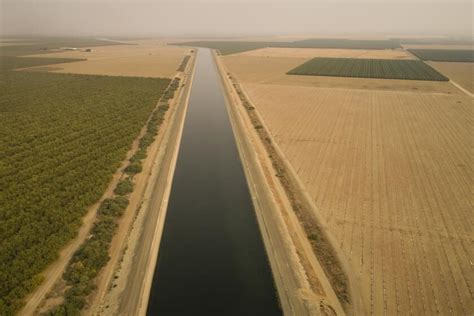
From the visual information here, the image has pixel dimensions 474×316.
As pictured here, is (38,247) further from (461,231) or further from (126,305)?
(461,231)

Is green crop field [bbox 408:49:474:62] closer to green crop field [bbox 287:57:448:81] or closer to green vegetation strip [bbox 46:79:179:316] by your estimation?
green crop field [bbox 287:57:448:81]

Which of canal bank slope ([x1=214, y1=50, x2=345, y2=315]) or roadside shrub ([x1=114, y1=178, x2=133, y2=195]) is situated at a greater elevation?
roadside shrub ([x1=114, y1=178, x2=133, y2=195])

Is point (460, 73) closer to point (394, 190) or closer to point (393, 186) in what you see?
point (393, 186)

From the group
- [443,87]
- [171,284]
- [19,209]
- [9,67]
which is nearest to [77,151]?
[19,209]

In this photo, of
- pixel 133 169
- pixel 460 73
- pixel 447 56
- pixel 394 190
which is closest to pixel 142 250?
pixel 133 169

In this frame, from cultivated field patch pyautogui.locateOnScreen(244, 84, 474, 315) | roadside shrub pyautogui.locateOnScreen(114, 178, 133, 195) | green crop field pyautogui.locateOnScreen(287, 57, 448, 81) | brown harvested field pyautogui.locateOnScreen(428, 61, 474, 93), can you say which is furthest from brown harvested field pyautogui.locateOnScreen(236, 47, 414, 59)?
roadside shrub pyautogui.locateOnScreen(114, 178, 133, 195)

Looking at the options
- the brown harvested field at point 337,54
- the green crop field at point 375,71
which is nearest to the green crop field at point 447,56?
the brown harvested field at point 337,54
